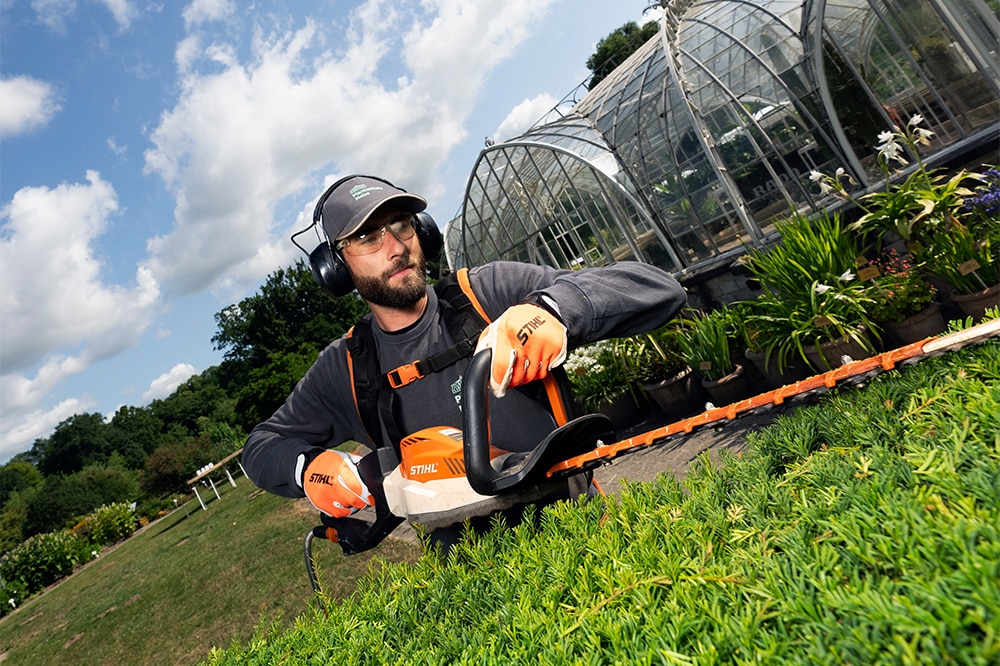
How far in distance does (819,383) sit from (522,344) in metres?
0.83

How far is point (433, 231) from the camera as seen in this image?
309 cm

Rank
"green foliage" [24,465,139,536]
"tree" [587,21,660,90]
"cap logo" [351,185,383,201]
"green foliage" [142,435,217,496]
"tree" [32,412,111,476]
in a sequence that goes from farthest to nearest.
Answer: "tree" [32,412,111,476]
"tree" [587,21,660,90]
"green foliage" [24,465,139,536]
"green foliage" [142,435,217,496]
"cap logo" [351,185,383,201]

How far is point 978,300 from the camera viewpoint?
4660 mm

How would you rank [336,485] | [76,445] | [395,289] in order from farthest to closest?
[76,445], [395,289], [336,485]

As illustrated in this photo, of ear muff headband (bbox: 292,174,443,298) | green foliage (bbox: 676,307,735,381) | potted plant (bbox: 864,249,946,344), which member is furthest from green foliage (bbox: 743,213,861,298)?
ear muff headband (bbox: 292,174,443,298)

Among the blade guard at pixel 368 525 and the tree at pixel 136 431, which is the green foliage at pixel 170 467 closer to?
the blade guard at pixel 368 525

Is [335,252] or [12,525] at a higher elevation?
[12,525]

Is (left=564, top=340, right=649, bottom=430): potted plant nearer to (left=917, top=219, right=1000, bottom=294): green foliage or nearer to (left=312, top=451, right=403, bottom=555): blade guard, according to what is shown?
(left=917, top=219, right=1000, bottom=294): green foliage

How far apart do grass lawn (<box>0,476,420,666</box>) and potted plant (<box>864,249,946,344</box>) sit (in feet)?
18.7

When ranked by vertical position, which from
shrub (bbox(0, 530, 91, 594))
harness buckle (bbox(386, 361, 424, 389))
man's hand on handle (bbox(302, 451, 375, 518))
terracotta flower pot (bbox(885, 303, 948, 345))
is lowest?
terracotta flower pot (bbox(885, 303, 948, 345))

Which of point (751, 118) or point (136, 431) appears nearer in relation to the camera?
point (751, 118)

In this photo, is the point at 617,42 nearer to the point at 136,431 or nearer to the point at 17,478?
the point at 136,431

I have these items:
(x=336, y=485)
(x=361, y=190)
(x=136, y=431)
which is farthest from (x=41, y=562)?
(x=136, y=431)

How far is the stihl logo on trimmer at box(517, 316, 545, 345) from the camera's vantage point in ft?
5.80
